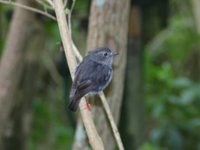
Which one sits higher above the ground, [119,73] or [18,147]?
[119,73]

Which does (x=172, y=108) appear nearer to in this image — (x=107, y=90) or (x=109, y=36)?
(x=107, y=90)

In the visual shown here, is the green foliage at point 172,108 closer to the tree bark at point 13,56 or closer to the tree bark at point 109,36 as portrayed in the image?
the tree bark at point 13,56

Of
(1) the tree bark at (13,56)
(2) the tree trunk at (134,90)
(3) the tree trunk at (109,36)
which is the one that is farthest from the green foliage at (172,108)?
(3) the tree trunk at (109,36)

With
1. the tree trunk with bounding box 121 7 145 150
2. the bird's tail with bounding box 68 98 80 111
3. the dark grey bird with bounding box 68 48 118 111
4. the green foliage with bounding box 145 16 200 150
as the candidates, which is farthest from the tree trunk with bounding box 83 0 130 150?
the green foliage with bounding box 145 16 200 150

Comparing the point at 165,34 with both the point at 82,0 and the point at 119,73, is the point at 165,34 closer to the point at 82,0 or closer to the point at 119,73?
the point at 82,0

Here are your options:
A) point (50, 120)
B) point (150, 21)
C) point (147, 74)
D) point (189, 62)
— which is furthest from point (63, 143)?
point (189, 62)
